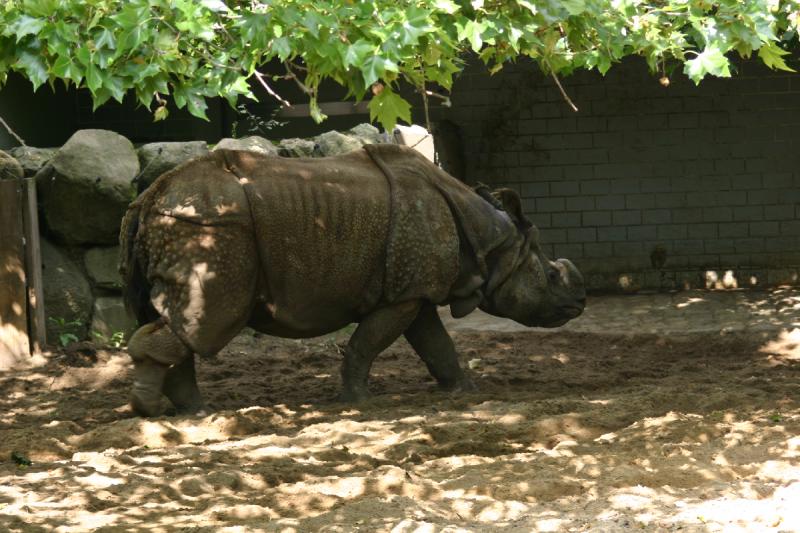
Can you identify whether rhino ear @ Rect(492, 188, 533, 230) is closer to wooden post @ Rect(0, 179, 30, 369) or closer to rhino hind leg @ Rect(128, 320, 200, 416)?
rhino hind leg @ Rect(128, 320, 200, 416)

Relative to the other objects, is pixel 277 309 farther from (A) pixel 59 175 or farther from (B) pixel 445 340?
(A) pixel 59 175

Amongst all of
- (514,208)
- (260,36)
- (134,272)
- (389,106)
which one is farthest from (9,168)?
(260,36)

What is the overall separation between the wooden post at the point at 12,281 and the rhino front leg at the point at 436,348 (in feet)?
9.94

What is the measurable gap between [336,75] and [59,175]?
5.00m

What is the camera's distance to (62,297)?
10.4 metres

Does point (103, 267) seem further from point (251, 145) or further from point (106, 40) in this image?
point (106, 40)

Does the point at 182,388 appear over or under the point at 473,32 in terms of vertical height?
under

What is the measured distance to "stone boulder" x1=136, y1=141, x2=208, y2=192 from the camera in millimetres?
10461

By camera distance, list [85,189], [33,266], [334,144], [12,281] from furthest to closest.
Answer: [334,144] → [85,189] → [33,266] → [12,281]

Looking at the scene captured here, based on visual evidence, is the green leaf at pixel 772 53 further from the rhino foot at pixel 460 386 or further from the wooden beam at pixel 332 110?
the wooden beam at pixel 332 110

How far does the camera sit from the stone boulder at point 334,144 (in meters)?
11.4

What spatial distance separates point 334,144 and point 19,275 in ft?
10.1

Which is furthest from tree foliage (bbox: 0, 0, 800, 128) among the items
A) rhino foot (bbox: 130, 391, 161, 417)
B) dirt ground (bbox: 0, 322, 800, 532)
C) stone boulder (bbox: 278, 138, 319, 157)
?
stone boulder (bbox: 278, 138, 319, 157)

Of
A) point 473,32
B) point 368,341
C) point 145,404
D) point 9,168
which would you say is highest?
point 473,32
